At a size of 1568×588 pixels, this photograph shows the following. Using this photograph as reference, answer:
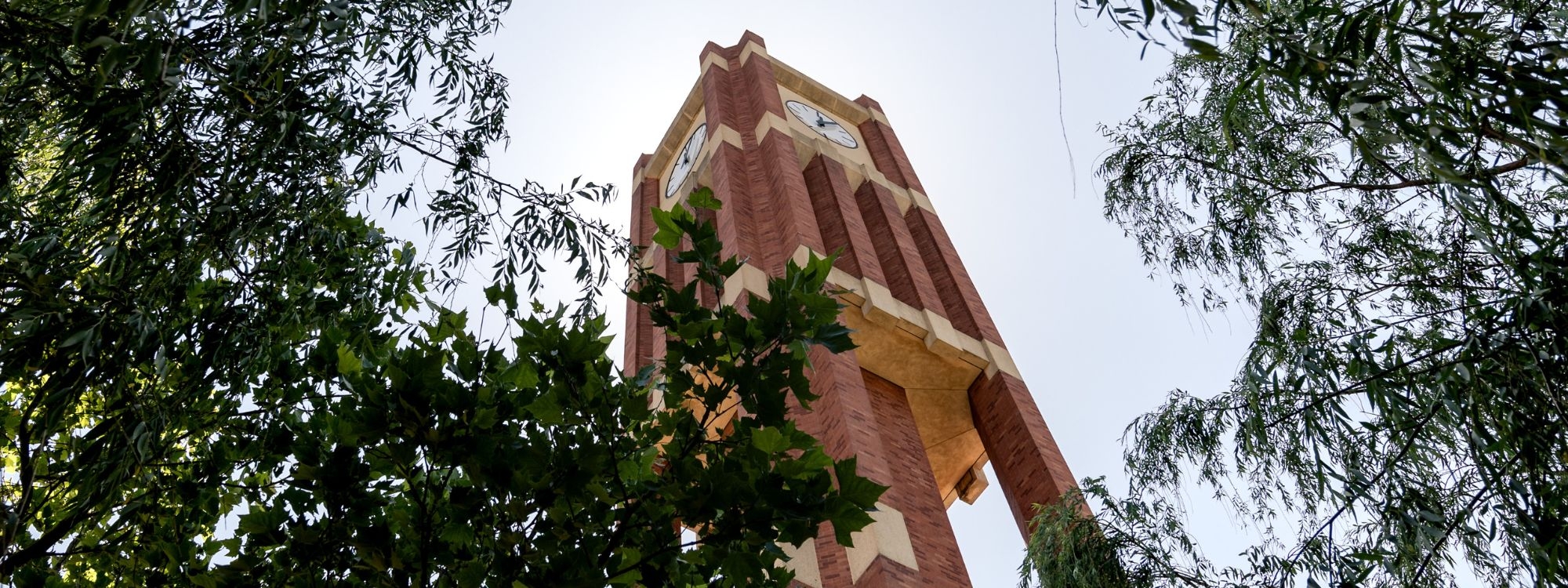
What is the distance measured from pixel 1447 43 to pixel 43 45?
4.87 metres

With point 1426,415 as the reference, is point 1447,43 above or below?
above

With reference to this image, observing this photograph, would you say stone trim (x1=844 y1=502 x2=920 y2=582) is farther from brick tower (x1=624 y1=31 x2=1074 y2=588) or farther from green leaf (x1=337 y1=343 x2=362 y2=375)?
green leaf (x1=337 y1=343 x2=362 y2=375)

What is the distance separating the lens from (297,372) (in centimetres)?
460

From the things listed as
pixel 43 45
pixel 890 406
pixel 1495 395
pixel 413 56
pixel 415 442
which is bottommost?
pixel 1495 395

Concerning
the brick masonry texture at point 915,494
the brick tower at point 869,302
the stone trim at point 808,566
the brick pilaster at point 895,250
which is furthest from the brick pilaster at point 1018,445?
the stone trim at point 808,566

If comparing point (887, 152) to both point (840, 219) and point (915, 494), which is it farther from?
point (915, 494)

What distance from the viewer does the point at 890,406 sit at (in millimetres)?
15188

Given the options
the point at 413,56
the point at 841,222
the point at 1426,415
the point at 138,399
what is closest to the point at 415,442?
the point at 138,399

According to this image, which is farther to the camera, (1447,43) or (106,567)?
(106,567)

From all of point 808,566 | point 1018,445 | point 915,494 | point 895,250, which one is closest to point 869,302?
point 1018,445

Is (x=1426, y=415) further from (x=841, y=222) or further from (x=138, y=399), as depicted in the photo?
(x=841, y=222)

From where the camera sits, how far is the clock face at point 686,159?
881 inches

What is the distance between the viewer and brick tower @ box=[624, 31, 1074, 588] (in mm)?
11539

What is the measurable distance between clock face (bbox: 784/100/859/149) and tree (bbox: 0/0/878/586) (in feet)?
60.4
